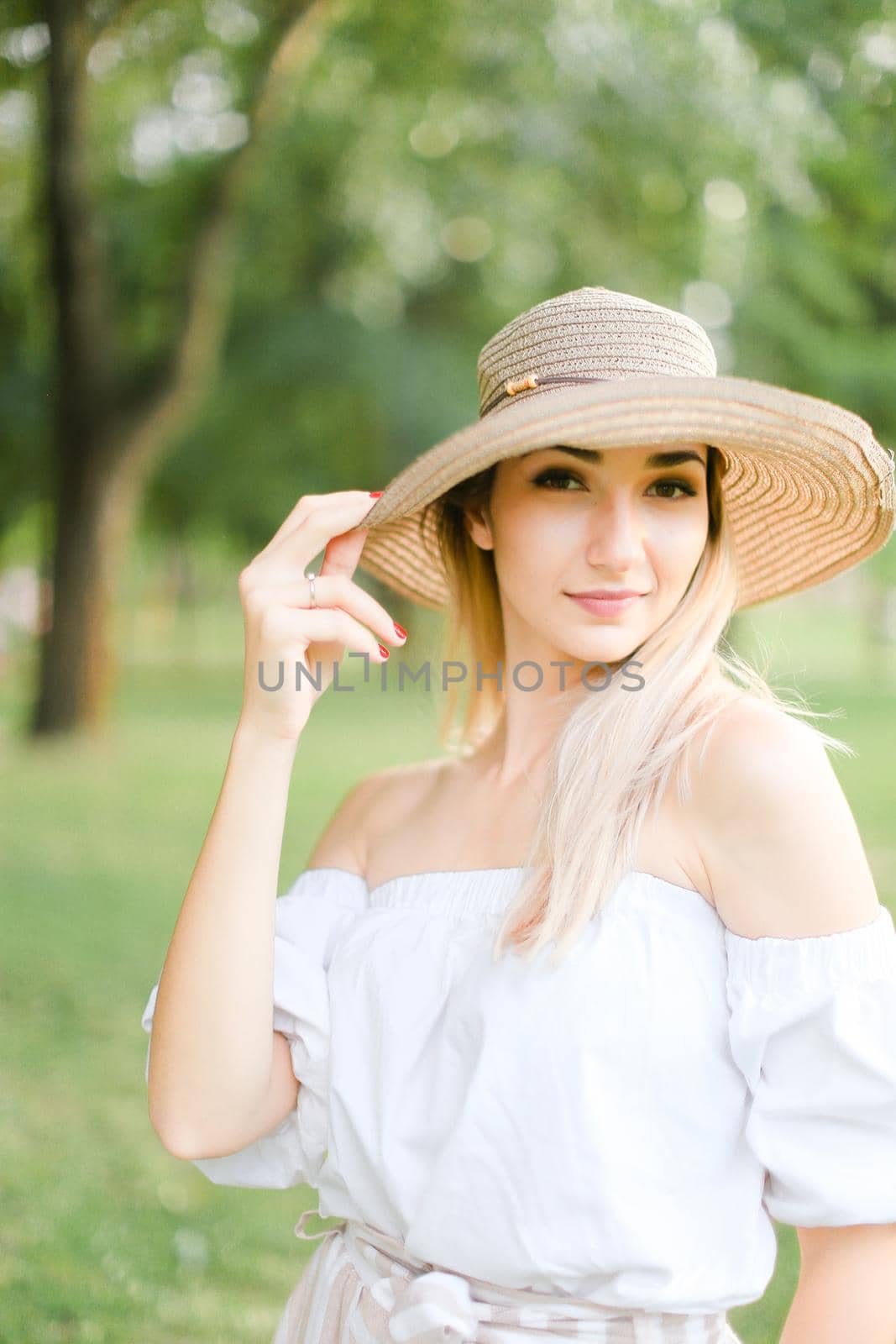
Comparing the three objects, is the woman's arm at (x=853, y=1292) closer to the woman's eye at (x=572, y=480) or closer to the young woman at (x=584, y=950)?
the young woman at (x=584, y=950)

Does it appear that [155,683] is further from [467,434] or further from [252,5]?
[467,434]

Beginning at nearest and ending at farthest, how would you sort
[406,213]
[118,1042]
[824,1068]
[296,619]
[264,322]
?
[824,1068] < [296,619] < [118,1042] < [264,322] < [406,213]

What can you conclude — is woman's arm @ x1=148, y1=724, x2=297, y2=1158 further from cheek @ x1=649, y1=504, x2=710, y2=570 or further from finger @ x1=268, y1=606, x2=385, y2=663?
cheek @ x1=649, y1=504, x2=710, y2=570

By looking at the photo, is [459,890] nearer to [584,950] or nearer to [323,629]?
[584,950]

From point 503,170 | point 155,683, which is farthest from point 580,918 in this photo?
point 155,683

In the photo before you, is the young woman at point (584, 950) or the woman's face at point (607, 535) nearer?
the young woman at point (584, 950)

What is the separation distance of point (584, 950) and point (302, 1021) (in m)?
0.44

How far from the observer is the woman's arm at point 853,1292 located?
4.60ft

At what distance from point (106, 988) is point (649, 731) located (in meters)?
4.42

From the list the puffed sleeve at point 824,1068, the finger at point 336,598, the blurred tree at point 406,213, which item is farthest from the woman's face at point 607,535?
the blurred tree at point 406,213

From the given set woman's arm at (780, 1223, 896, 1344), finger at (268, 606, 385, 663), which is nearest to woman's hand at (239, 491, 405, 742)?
finger at (268, 606, 385, 663)

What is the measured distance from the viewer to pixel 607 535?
5.32 ft

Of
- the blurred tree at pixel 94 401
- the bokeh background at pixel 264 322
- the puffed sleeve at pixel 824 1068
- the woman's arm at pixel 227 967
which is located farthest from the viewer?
the blurred tree at pixel 94 401

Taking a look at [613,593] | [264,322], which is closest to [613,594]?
[613,593]
